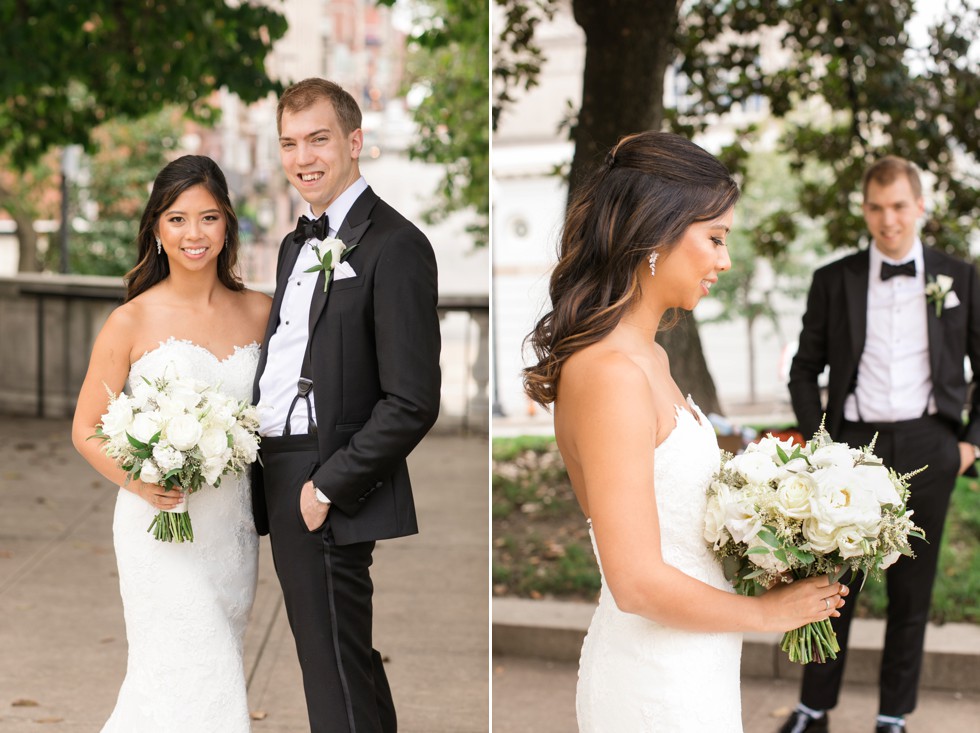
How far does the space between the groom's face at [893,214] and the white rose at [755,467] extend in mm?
2554

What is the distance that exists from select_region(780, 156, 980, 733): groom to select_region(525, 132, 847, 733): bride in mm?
2454

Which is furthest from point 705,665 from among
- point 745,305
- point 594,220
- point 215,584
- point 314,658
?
point 745,305

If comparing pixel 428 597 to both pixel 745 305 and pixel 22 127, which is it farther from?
pixel 745 305

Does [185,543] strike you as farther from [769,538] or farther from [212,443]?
[769,538]

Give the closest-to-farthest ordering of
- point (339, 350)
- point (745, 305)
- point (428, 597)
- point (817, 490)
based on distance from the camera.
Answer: point (817, 490)
point (339, 350)
point (428, 597)
point (745, 305)

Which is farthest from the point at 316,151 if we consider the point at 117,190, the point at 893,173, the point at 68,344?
the point at 117,190

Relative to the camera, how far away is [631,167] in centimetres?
262

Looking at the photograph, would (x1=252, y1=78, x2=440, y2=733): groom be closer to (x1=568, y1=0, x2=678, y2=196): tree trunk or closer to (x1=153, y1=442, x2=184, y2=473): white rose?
(x1=153, y1=442, x2=184, y2=473): white rose

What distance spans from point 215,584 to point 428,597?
11.2 ft

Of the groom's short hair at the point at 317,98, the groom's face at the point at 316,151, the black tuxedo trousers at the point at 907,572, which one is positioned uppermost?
the groom's short hair at the point at 317,98

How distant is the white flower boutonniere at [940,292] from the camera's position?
192 inches

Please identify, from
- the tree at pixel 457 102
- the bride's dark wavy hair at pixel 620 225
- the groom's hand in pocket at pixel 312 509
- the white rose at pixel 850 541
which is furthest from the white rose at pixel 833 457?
the tree at pixel 457 102

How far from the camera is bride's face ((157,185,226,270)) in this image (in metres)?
3.72

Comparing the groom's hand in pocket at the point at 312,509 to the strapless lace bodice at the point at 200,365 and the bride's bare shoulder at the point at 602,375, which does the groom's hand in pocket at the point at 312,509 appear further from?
the bride's bare shoulder at the point at 602,375
